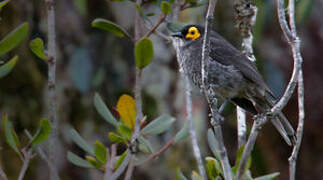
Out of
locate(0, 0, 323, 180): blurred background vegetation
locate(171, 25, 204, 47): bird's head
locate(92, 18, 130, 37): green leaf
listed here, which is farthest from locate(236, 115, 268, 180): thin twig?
locate(0, 0, 323, 180): blurred background vegetation

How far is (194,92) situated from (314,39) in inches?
97.1

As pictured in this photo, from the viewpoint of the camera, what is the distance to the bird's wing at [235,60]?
3662 mm

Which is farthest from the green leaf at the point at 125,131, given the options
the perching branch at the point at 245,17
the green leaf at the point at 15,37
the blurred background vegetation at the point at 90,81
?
the blurred background vegetation at the point at 90,81

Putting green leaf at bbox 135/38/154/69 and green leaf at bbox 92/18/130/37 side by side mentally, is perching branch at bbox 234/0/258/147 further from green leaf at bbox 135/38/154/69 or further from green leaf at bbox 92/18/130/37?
green leaf at bbox 135/38/154/69

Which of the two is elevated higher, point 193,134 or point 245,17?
point 245,17

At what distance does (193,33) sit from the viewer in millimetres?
4152

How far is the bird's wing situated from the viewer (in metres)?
3.66

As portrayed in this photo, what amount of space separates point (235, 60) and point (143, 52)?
1569 millimetres

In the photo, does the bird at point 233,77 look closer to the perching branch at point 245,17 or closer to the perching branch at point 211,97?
the perching branch at point 245,17

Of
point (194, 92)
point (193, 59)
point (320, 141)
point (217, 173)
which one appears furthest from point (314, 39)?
point (217, 173)

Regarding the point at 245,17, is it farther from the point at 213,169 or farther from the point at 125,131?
the point at 125,131

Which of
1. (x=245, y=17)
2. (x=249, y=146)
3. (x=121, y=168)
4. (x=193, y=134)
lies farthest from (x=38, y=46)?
(x=245, y=17)

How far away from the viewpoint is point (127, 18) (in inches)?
217

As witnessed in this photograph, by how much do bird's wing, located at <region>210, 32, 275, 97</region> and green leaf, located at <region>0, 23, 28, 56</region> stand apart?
6.21ft
